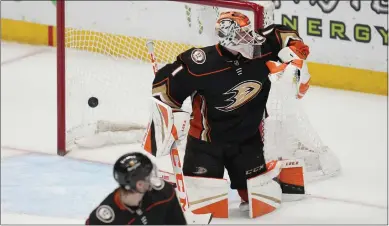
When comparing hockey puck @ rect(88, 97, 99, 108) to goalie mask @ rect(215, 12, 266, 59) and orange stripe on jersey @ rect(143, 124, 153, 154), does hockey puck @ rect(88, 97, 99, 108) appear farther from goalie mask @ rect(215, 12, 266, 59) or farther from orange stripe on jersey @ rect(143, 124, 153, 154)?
goalie mask @ rect(215, 12, 266, 59)

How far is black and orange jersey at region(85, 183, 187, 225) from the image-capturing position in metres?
4.18

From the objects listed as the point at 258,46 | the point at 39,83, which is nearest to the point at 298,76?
the point at 258,46

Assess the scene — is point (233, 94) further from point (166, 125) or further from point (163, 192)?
point (163, 192)

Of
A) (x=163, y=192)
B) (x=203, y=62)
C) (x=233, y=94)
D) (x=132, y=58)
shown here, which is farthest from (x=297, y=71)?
(x=132, y=58)

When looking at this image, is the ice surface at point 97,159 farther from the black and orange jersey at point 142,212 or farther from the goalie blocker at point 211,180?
the black and orange jersey at point 142,212

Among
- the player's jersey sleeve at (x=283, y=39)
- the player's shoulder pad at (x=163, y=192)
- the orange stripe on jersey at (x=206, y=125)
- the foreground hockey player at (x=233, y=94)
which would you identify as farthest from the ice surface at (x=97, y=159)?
the player's shoulder pad at (x=163, y=192)

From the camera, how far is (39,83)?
26.3ft

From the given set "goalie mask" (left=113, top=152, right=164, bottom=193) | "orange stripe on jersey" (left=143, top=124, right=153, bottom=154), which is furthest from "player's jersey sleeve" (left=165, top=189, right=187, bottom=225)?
"orange stripe on jersey" (left=143, top=124, right=153, bottom=154)

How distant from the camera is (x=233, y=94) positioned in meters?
5.52

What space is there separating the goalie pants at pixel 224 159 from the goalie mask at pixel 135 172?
1554mm

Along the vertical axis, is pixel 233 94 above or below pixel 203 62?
below

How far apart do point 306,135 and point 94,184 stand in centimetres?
103

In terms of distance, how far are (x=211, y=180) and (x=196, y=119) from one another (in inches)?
10.5

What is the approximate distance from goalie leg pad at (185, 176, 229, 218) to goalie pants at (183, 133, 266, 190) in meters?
0.04
